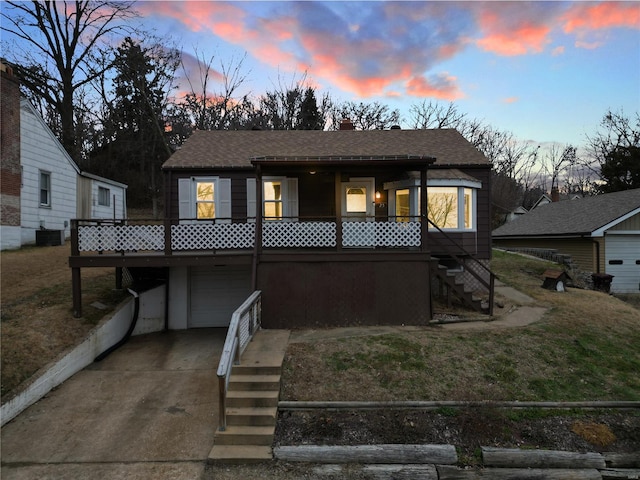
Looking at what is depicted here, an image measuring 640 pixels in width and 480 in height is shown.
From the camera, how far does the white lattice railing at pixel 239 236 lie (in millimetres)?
9781

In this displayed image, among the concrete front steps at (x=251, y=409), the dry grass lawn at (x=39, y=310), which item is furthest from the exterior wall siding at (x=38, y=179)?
the concrete front steps at (x=251, y=409)

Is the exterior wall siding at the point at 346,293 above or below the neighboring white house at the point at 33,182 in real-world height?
below

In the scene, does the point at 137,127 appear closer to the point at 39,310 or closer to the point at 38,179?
the point at 38,179

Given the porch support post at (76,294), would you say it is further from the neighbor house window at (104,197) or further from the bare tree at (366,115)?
the bare tree at (366,115)

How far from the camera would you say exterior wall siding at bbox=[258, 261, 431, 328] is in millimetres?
9594

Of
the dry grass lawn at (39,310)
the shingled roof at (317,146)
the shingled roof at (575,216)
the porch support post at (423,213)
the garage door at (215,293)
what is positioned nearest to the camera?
the dry grass lawn at (39,310)

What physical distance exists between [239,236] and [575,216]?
848 inches

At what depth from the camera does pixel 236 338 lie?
6.81 m

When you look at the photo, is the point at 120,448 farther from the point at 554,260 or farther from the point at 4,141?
the point at 554,260

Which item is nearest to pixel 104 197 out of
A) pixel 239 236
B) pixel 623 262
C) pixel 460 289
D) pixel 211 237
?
pixel 211 237

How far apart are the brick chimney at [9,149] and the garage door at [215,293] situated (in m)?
8.48

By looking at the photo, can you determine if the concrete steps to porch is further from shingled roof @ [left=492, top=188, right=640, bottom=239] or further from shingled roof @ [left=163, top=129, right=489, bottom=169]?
shingled roof @ [left=492, top=188, right=640, bottom=239]

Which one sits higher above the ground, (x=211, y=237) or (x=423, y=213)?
(x=423, y=213)

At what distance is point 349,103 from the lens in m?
35.4
